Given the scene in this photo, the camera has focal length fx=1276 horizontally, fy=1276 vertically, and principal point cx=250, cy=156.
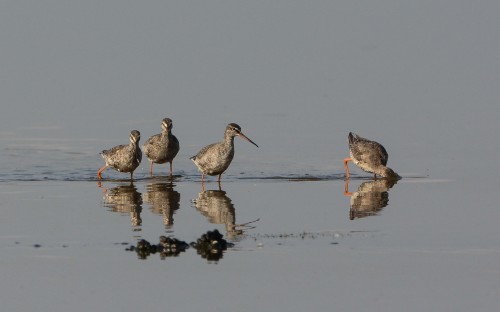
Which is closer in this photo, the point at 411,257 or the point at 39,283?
the point at 39,283

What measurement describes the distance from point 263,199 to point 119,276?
7.84 m

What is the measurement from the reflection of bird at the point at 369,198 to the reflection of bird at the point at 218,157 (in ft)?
8.76

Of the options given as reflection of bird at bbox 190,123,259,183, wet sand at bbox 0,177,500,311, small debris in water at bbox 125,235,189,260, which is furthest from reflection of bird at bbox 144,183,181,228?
small debris in water at bbox 125,235,189,260

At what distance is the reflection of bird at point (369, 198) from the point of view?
22.3m

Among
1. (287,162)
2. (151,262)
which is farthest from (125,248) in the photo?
(287,162)

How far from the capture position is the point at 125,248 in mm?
18375

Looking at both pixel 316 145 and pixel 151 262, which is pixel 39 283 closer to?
pixel 151 262

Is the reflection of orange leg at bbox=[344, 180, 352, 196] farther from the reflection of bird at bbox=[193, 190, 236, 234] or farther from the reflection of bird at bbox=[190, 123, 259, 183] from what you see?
the reflection of bird at bbox=[190, 123, 259, 183]

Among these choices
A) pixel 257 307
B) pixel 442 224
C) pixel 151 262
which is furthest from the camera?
pixel 442 224

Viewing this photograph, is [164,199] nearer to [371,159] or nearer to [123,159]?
[123,159]

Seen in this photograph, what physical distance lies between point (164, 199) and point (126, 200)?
0.72 metres

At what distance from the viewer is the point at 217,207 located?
2311 cm

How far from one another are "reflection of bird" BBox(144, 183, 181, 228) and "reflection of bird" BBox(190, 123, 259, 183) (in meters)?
0.90

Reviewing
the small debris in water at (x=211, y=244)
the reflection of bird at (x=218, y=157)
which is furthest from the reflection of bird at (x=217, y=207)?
the small debris in water at (x=211, y=244)
